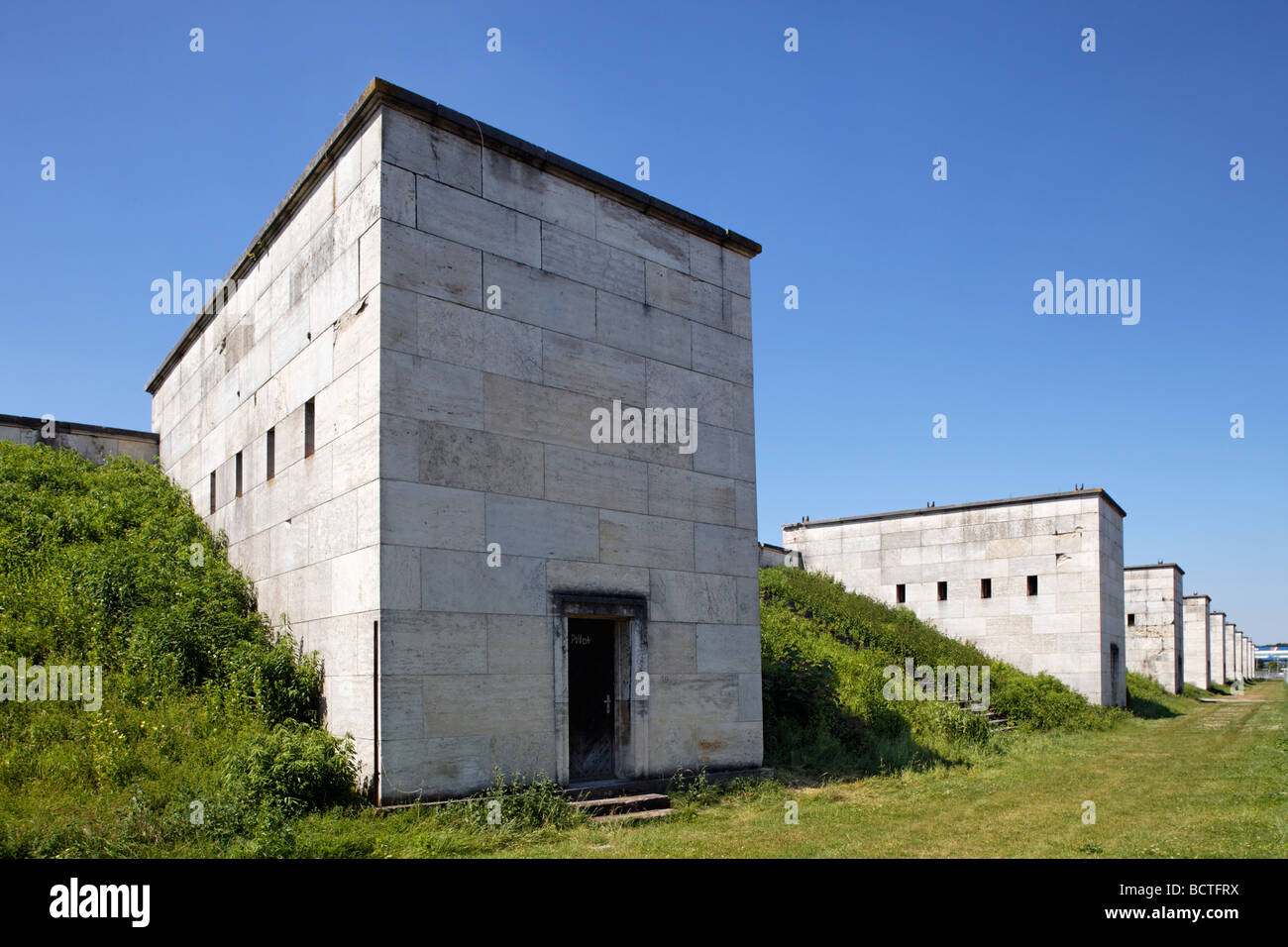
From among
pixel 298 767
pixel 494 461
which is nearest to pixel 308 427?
pixel 494 461

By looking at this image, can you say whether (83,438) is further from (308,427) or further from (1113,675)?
(1113,675)

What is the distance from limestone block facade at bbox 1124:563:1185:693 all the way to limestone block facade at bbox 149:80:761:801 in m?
36.1

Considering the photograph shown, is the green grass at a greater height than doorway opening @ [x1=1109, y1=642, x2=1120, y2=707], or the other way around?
the green grass

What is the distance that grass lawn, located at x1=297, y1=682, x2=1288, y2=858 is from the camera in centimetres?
877

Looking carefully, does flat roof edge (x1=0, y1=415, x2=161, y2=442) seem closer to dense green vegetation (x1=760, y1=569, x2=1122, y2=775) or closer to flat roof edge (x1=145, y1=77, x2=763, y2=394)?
flat roof edge (x1=145, y1=77, x2=763, y2=394)

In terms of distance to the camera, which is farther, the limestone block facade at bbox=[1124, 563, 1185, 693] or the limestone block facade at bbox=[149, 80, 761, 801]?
the limestone block facade at bbox=[1124, 563, 1185, 693]

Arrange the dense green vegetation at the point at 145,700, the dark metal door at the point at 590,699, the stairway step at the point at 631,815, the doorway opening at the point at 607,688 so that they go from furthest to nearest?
the dark metal door at the point at 590,699
the doorway opening at the point at 607,688
the stairway step at the point at 631,815
the dense green vegetation at the point at 145,700

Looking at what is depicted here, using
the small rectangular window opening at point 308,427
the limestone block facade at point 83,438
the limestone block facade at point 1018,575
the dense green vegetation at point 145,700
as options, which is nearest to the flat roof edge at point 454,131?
the small rectangular window opening at point 308,427

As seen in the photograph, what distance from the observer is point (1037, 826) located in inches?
420

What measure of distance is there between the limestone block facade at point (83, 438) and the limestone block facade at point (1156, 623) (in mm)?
40323

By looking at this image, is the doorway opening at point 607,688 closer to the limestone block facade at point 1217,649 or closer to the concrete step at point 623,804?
the concrete step at point 623,804

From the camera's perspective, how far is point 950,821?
11016 mm

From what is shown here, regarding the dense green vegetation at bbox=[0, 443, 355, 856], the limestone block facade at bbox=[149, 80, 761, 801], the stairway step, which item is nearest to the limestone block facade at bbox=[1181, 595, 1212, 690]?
the limestone block facade at bbox=[149, 80, 761, 801]

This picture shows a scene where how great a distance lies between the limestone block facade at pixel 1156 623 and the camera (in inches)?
1656
